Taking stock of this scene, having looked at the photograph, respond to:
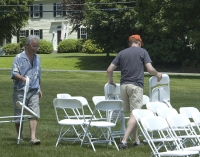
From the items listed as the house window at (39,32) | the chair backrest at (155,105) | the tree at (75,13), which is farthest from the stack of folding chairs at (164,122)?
the house window at (39,32)

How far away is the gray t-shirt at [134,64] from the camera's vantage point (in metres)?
11.4

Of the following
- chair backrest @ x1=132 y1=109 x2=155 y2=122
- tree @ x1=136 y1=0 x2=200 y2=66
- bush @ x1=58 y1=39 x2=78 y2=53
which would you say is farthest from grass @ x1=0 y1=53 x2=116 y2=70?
chair backrest @ x1=132 y1=109 x2=155 y2=122

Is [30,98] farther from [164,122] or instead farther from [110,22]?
[110,22]

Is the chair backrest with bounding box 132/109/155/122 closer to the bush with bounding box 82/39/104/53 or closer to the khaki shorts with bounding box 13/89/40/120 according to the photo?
the khaki shorts with bounding box 13/89/40/120

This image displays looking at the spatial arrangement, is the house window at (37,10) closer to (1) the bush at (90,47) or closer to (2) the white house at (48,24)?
(2) the white house at (48,24)

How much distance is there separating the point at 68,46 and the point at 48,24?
26.4 ft

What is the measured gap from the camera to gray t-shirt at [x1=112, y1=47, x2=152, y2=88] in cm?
1137

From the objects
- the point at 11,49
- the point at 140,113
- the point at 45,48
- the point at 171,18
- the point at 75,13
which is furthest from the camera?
the point at 11,49

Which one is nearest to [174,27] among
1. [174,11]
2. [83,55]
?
[174,11]

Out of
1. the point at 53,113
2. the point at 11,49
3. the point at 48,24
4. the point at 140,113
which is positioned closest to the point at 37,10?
the point at 48,24

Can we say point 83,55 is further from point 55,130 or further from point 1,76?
point 55,130

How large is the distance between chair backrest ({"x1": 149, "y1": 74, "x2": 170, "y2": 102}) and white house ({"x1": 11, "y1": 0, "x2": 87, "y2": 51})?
52.2 m

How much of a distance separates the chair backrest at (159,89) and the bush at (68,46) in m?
47.0

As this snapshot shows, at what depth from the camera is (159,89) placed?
478 inches
